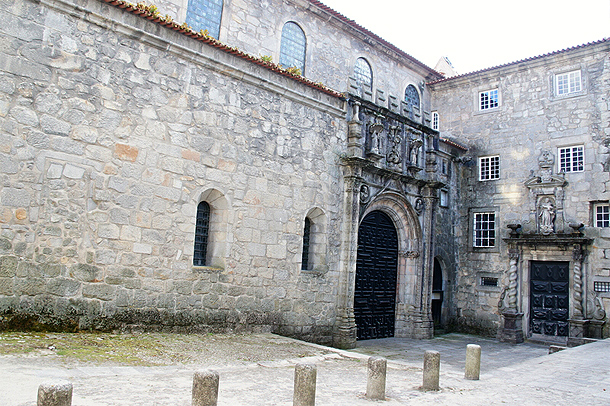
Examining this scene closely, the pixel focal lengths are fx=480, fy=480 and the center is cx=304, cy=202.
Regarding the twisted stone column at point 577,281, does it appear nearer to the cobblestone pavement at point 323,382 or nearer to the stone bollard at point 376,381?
the cobblestone pavement at point 323,382

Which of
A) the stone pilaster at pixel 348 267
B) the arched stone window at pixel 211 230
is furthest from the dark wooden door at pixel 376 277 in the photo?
the arched stone window at pixel 211 230

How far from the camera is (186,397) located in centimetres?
527

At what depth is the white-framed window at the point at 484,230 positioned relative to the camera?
17609 mm

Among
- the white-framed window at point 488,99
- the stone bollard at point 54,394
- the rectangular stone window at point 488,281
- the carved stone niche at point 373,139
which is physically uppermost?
the white-framed window at point 488,99

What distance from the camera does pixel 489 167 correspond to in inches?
710

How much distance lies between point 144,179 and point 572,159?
1385cm

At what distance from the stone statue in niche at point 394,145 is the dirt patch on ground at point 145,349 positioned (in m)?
7.17

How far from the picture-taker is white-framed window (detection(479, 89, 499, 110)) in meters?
18.2

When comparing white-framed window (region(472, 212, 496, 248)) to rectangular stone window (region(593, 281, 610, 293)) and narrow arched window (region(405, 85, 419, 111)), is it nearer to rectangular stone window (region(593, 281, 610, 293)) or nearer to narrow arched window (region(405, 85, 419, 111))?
rectangular stone window (region(593, 281, 610, 293))

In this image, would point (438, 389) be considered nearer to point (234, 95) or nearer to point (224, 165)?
point (224, 165)

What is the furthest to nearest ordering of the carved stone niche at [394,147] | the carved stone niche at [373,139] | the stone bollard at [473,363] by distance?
the carved stone niche at [394,147], the carved stone niche at [373,139], the stone bollard at [473,363]

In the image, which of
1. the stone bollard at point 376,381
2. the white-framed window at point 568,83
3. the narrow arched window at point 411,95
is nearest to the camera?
the stone bollard at point 376,381

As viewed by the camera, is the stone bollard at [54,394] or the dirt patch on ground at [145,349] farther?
the dirt patch on ground at [145,349]

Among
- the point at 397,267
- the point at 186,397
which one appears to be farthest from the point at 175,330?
the point at 397,267
